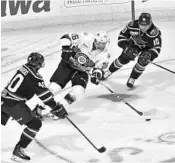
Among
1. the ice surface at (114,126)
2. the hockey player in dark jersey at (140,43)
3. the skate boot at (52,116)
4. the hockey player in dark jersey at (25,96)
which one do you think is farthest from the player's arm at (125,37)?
the hockey player in dark jersey at (25,96)

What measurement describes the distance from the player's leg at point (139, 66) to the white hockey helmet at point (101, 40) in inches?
17.1

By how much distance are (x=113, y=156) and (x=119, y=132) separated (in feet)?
1.33

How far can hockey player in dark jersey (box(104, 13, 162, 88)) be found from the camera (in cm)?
445

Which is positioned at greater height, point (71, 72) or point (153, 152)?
point (71, 72)

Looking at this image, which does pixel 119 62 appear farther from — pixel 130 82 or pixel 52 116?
pixel 52 116

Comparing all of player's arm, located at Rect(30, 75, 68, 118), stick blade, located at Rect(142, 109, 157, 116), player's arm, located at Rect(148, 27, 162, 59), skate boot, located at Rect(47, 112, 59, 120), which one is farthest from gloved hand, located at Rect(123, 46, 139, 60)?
player's arm, located at Rect(30, 75, 68, 118)

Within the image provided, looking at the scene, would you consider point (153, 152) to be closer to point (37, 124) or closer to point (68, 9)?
point (37, 124)

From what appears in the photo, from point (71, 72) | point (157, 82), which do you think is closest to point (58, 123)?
point (71, 72)

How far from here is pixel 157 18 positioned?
259 inches

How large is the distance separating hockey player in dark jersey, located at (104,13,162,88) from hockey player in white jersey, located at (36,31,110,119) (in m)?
0.39

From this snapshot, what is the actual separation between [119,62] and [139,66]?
203mm

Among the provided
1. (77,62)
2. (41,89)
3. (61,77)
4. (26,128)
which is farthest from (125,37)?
(26,128)

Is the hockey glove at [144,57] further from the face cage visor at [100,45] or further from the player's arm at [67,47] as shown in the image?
the player's arm at [67,47]

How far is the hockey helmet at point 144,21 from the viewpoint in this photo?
4.32 metres
